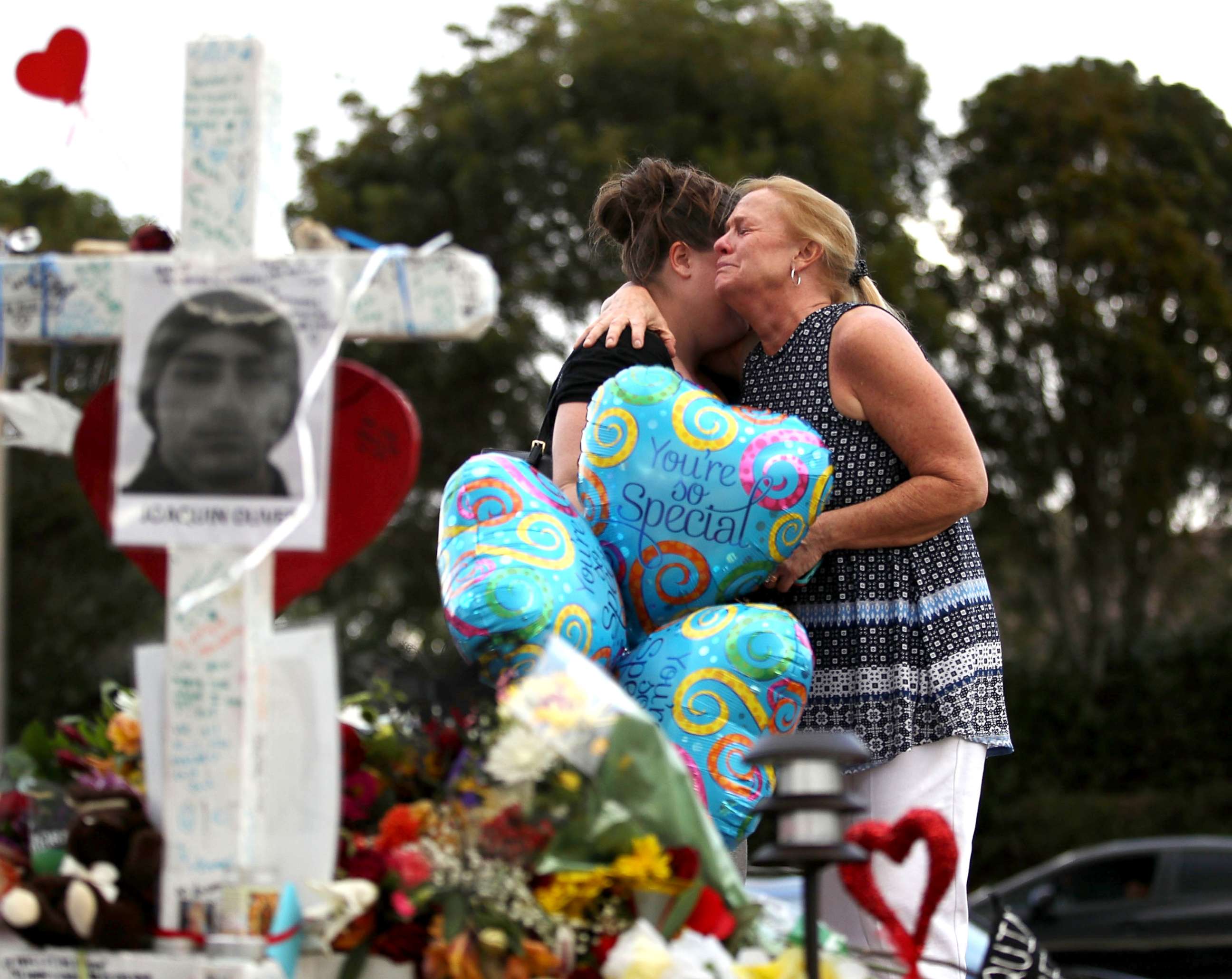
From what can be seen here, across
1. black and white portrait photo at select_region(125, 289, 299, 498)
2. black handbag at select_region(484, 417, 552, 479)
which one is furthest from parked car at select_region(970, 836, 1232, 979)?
black and white portrait photo at select_region(125, 289, 299, 498)

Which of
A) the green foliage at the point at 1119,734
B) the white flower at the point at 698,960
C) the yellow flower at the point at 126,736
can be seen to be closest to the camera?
the white flower at the point at 698,960

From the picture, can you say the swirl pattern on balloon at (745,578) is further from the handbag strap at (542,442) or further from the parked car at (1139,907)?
the parked car at (1139,907)

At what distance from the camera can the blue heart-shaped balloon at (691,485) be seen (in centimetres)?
234

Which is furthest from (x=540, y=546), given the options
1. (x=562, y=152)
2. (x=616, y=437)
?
(x=562, y=152)

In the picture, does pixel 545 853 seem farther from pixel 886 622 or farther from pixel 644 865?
pixel 886 622

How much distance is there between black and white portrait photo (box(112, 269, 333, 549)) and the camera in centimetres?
165

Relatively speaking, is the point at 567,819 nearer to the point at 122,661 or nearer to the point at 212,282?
the point at 212,282

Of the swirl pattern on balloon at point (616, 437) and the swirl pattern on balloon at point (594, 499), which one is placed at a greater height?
the swirl pattern on balloon at point (616, 437)

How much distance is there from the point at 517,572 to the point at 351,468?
0.43 m

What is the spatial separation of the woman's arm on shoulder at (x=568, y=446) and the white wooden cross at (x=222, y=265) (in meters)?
0.93

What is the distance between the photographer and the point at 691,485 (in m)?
2.36

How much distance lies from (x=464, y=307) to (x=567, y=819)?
1.97 ft

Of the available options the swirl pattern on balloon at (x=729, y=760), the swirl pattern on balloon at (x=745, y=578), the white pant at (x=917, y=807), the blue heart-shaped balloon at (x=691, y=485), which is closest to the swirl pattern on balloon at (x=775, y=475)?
the blue heart-shaped balloon at (x=691, y=485)

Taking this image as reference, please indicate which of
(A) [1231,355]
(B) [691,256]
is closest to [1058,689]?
(A) [1231,355]
